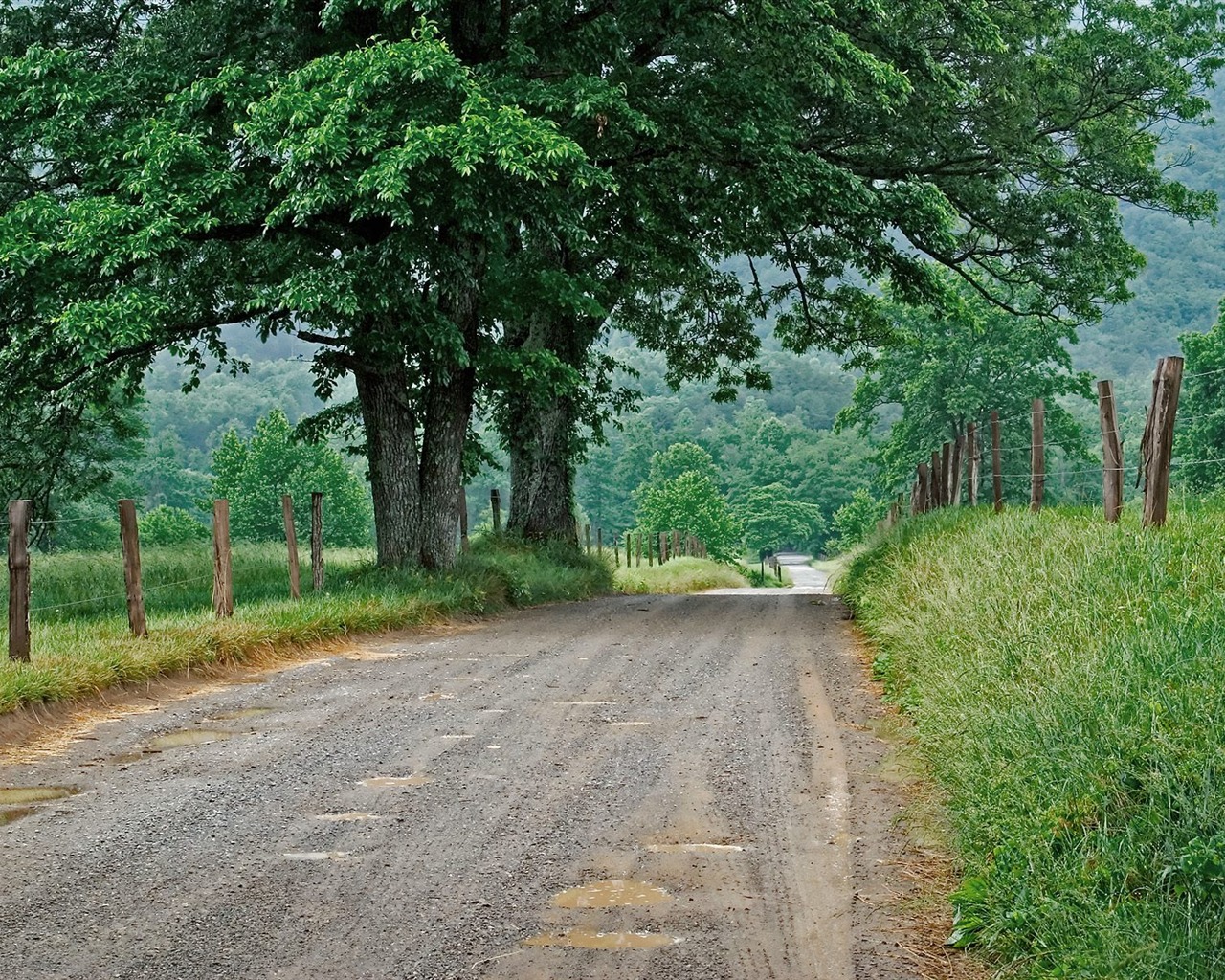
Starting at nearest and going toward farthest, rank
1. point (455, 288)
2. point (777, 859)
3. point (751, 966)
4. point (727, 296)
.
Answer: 1. point (751, 966)
2. point (777, 859)
3. point (455, 288)
4. point (727, 296)

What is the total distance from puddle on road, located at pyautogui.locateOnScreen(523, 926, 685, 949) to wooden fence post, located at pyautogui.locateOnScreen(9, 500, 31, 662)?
6.56m

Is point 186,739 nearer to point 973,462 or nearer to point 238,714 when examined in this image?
point 238,714

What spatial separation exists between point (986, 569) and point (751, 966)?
5.82 m

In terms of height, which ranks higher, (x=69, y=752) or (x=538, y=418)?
(x=538, y=418)

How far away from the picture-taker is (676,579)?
120ft

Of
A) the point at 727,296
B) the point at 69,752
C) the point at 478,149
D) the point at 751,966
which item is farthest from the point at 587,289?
the point at 751,966

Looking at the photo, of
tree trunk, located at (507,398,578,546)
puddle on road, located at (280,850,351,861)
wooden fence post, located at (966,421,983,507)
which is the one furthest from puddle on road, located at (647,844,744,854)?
tree trunk, located at (507,398,578,546)

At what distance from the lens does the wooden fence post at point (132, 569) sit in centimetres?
1124

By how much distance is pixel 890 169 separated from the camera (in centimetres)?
2105

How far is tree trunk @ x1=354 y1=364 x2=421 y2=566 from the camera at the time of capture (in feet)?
55.4

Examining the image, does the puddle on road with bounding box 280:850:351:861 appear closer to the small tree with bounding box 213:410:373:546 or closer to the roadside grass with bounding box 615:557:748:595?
the roadside grass with bounding box 615:557:748:595

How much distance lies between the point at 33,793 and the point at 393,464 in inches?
403

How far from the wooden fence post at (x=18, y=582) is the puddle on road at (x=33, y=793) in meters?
2.87

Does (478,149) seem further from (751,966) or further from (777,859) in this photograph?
(751,966)
